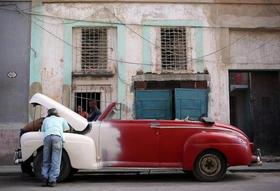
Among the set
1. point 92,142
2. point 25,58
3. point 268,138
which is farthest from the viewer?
point 268,138

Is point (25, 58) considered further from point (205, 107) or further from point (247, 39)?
point (247, 39)

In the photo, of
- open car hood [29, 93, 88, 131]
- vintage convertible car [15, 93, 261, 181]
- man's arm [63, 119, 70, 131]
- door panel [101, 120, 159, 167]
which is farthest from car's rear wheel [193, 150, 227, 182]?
man's arm [63, 119, 70, 131]

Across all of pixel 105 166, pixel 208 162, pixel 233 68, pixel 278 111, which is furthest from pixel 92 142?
pixel 278 111

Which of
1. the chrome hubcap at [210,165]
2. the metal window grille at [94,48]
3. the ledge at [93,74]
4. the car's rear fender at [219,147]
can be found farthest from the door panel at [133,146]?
the metal window grille at [94,48]

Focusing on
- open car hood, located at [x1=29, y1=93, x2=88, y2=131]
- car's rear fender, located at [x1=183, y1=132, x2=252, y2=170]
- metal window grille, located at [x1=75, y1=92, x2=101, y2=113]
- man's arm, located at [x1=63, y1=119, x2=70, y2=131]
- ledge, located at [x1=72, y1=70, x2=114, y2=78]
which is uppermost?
ledge, located at [x1=72, y1=70, x2=114, y2=78]

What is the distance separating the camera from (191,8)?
1723 centimetres

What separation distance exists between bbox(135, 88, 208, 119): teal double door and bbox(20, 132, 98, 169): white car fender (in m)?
5.19

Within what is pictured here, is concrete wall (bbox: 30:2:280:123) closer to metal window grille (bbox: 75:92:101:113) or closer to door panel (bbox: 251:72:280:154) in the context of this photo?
metal window grille (bbox: 75:92:101:113)

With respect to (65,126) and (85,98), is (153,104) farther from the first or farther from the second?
(65,126)

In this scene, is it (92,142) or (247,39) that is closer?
(92,142)

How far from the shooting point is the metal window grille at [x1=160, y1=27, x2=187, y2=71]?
17.1 metres

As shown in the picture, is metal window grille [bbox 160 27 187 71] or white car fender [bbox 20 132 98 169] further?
metal window grille [bbox 160 27 187 71]

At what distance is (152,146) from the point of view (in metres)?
11.7

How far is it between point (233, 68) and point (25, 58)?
272 inches
